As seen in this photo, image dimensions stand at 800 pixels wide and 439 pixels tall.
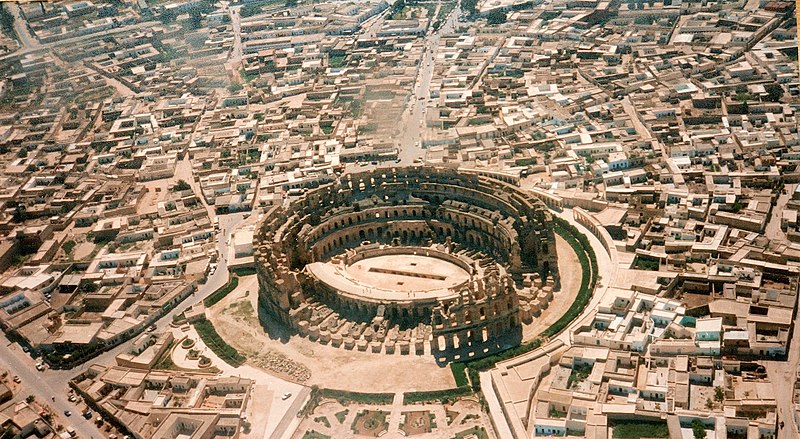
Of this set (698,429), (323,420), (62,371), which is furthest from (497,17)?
(698,429)

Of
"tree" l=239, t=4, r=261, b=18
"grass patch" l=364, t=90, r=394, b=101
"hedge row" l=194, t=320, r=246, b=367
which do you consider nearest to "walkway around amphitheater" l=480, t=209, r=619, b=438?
"hedge row" l=194, t=320, r=246, b=367

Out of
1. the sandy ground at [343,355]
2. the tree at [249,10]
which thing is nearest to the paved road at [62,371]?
the sandy ground at [343,355]

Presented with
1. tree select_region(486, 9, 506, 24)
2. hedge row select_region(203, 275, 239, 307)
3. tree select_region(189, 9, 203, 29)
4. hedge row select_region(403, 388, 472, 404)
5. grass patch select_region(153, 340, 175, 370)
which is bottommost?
hedge row select_region(403, 388, 472, 404)

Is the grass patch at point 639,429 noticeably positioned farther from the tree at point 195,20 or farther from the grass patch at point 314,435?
the tree at point 195,20

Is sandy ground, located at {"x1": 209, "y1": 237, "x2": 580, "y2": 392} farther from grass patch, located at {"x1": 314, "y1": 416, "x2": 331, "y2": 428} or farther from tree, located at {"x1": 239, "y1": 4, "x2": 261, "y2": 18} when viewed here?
tree, located at {"x1": 239, "y1": 4, "x2": 261, "y2": 18}

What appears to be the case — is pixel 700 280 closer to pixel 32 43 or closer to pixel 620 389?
pixel 620 389

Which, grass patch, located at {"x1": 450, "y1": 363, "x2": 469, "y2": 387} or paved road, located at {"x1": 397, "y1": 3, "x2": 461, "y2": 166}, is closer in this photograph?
grass patch, located at {"x1": 450, "y1": 363, "x2": 469, "y2": 387}

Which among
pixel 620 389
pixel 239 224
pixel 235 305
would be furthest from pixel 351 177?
pixel 620 389
